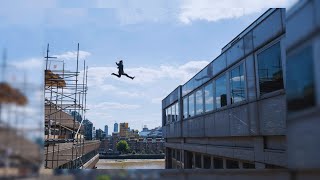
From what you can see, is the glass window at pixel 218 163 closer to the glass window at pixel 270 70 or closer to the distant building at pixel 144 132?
the glass window at pixel 270 70

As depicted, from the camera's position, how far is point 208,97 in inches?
591

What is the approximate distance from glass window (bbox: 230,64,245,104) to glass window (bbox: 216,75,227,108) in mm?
801

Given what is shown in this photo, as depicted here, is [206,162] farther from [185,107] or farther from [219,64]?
[185,107]

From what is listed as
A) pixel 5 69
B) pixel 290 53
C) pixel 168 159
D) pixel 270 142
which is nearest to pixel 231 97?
pixel 270 142

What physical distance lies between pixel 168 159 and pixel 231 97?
1833 centimetres

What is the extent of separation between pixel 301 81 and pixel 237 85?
8.64 m

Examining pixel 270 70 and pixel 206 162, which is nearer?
pixel 270 70

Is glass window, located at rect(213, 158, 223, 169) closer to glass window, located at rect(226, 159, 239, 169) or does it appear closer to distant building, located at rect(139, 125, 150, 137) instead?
glass window, located at rect(226, 159, 239, 169)

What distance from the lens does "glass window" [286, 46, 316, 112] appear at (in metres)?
2.51

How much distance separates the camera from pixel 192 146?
58.4ft

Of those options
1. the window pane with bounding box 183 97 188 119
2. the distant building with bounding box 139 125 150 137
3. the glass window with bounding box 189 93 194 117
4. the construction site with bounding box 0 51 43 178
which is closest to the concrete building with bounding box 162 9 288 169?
the glass window with bounding box 189 93 194 117

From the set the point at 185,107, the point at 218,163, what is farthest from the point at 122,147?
the point at 218,163

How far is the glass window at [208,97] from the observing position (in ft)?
47.6

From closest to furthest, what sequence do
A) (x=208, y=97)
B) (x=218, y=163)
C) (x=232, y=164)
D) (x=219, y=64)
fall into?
(x=232, y=164) < (x=219, y=64) < (x=218, y=163) < (x=208, y=97)
